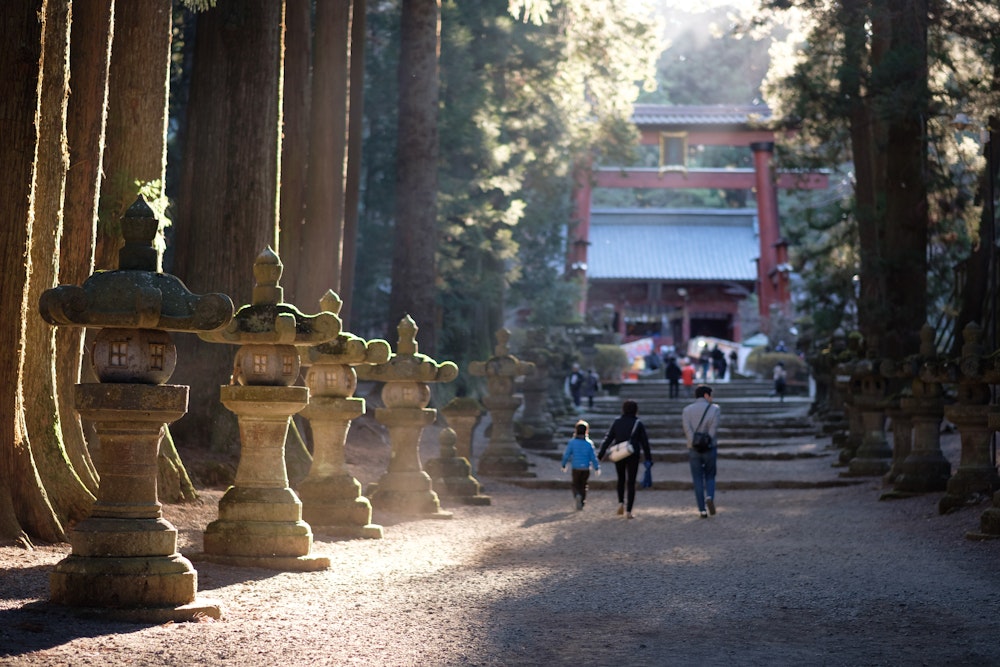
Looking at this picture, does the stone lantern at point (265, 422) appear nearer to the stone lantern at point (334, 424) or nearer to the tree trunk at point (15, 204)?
the tree trunk at point (15, 204)

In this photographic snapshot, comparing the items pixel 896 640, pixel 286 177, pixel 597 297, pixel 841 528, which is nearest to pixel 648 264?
pixel 597 297

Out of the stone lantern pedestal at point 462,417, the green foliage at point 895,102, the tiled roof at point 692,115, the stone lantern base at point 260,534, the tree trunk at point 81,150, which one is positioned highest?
the tiled roof at point 692,115

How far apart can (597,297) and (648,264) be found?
2.74m

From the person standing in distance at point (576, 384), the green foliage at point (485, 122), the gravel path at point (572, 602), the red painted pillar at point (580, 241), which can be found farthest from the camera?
the red painted pillar at point (580, 241)

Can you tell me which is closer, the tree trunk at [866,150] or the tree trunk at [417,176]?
the tree trunk at [866,150]

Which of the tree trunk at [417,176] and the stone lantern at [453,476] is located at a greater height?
the tree trunk at [417,176]

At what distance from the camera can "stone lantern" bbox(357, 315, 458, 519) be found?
1402 cm

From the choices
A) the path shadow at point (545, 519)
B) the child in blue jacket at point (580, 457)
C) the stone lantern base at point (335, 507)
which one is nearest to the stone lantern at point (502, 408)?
the child in blue jacket at point (580, 457)

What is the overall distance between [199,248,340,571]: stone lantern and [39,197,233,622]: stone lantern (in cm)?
189

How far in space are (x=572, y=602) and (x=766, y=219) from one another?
138 feet

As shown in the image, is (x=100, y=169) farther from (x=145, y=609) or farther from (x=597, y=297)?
(x=597, y=297)

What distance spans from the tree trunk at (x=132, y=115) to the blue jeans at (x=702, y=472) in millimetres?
6839

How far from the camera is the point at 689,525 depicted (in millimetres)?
14492

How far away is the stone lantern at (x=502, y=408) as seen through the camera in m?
20.5
